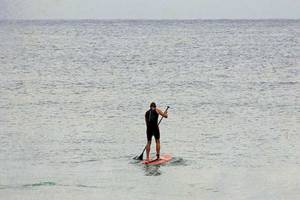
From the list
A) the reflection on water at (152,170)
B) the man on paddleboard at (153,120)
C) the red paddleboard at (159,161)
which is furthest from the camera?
the man on paddleboard at (153,120)

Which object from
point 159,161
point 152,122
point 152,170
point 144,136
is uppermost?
point 152,122

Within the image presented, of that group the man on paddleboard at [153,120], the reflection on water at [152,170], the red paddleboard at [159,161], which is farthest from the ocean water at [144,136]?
the man on paddleboard at [153,120]

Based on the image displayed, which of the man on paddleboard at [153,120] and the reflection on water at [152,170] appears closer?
the reflection on water at [152,170]

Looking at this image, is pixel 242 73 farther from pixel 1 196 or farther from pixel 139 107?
pixel 1 196

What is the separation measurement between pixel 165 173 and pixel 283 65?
4620 centimetres

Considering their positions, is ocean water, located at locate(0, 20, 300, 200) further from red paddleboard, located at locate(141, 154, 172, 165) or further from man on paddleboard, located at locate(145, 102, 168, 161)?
man on paddleboard, located at locate(145, 102, 168, 161)

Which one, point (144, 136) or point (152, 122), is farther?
point (144, 136)

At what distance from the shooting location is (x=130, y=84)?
160ft

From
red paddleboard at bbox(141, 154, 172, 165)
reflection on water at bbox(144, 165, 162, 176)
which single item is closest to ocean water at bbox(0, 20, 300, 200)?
reflection on water at bbox(144, 165, 162, 176)

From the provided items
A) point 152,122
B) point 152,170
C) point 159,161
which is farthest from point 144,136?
point 152,170

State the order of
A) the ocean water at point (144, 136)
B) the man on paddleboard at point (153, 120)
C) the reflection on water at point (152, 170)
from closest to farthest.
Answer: the ocean water at point (144, 136) → the reflection on water at point (152, 170) → the man on paddleboard at point (153, 120)

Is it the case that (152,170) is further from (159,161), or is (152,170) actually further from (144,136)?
(144,136)

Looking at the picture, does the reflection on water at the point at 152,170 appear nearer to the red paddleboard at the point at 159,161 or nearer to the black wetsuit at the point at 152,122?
the red paddleboard at the point at 159,161

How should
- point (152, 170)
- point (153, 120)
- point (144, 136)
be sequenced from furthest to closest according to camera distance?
1. point (144, 136)
2. point (153, 120)
3. point (152, 170)
